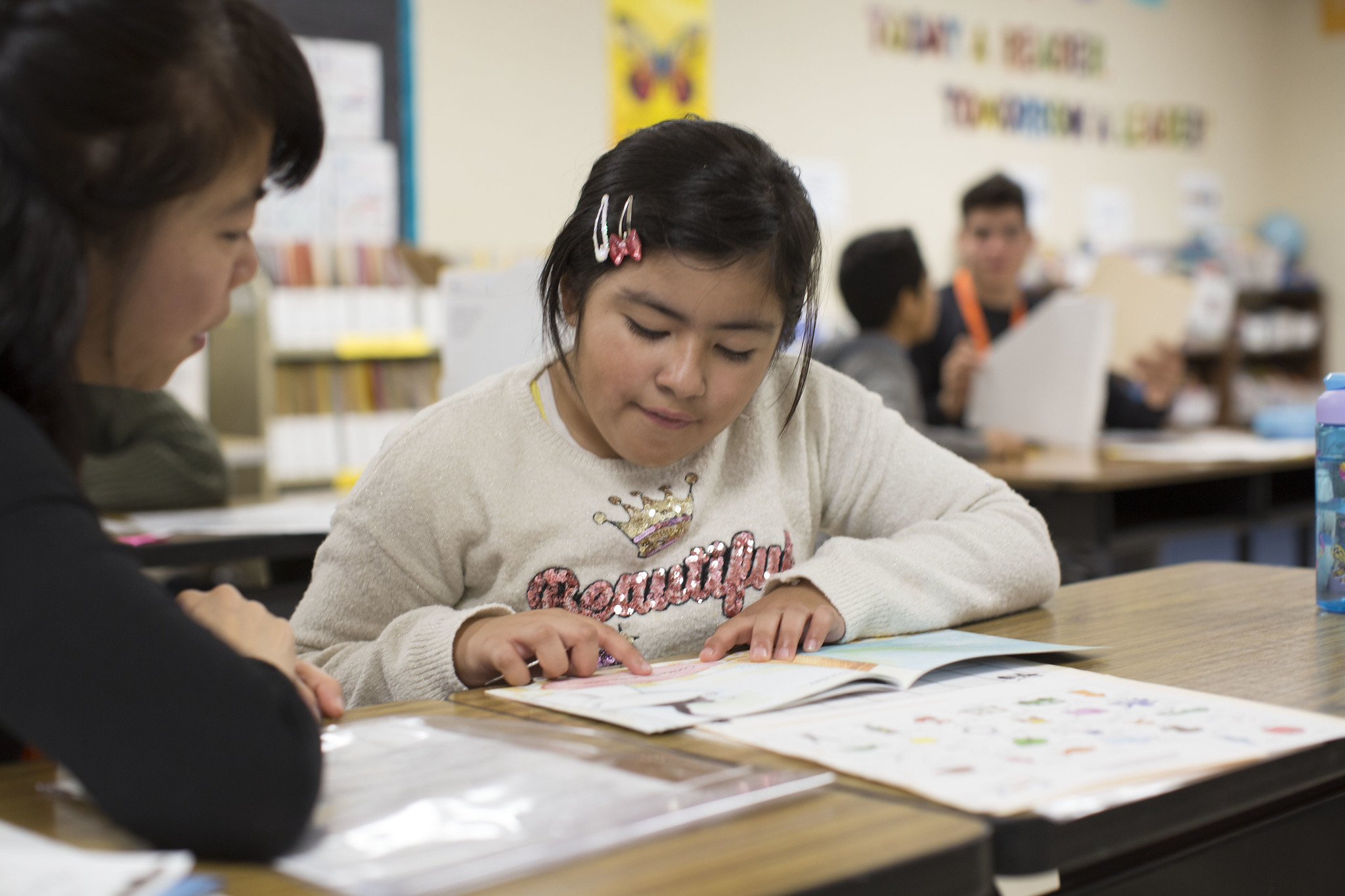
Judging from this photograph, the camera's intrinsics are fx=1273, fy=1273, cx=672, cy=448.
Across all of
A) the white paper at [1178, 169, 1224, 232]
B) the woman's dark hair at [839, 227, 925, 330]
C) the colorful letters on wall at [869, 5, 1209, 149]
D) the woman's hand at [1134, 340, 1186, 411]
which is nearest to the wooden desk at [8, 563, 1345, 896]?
the woman's dark hair at [839, 227, 925, 330]

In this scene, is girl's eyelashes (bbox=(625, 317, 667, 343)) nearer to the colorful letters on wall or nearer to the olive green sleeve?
the olive green sleeve

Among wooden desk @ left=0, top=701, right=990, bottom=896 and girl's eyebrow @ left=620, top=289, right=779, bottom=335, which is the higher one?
girl's eyebrow @ left=620, top=289, right=779, bottom=335

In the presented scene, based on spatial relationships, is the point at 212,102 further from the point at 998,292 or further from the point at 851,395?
the point at 998,292

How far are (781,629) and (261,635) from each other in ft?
1.37

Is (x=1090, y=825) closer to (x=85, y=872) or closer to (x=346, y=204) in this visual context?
(x=85, y=872)

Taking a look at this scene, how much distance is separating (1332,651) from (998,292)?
9.81 feet

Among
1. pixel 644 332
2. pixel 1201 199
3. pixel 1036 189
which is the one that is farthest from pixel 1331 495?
pixel 1201 199

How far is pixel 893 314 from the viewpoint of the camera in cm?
321

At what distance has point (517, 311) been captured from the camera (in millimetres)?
2066

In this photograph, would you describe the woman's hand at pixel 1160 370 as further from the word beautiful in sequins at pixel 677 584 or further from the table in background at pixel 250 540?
the word beautiful in sequins at pixel 677 584

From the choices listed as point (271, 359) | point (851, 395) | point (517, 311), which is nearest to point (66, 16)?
point (851, 395)

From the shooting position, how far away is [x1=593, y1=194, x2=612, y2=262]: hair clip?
1.12m

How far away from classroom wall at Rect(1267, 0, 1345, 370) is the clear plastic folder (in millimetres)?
7591

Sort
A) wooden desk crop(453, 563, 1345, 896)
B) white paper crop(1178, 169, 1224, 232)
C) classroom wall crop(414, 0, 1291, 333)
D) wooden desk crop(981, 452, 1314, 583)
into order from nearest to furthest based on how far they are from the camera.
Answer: wooden desk crop(453, 563, 1345, 896) < wooden desk crop(981, 452, 1314, 583) < classroom wall crop(414, 0, 1291, 333) < white paper crop(1178, 169, 1224, 232)
